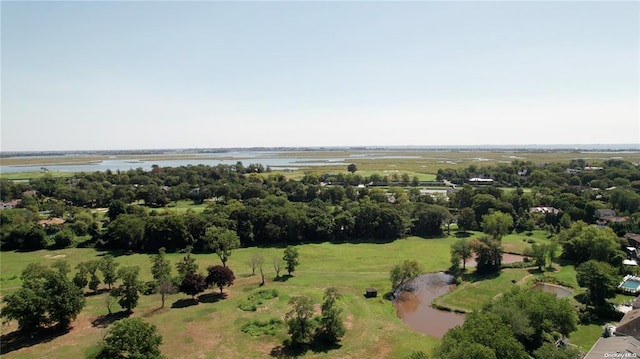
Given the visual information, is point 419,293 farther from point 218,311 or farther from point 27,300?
point 27,300

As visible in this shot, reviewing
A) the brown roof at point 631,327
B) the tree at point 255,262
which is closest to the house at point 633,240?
the brown roof at point 631,327

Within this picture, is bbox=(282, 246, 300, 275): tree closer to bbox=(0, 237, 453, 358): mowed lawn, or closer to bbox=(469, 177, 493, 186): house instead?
bbox=(0, 237, 453, 358): mowed lawn

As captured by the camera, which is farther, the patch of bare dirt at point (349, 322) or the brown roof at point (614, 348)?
the patch of bare dirt at point (349, 322)

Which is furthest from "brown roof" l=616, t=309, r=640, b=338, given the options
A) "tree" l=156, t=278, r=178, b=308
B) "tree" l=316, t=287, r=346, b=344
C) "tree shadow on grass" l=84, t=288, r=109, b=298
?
"tree shadow on grass" l=84, t=288, r=109, b=298

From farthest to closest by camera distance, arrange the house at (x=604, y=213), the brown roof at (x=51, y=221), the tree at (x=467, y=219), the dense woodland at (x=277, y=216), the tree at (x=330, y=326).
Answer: the brown roof at (x=51, y=221) < the tree at (x=467, y=219) < the house at (x=604, y=213) < the dense woodland at (x=277, y=216) < the tree at (x=330, y=326)

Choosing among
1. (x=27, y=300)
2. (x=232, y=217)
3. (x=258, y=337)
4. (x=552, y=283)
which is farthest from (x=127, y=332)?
(x=552, y=283)

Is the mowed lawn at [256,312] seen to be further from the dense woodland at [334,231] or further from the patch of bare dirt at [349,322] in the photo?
the dense woodland at [334,231]
